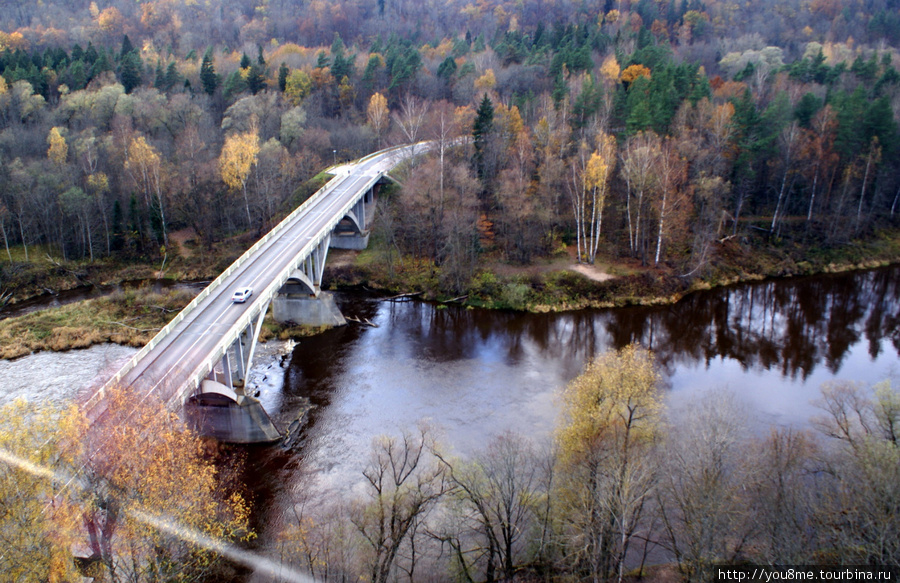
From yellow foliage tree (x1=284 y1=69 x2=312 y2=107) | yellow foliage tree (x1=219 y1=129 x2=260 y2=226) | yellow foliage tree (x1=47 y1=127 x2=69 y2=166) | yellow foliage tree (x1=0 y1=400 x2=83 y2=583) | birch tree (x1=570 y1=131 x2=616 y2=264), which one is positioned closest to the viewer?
yellow foliage tree (x1=0 y1=400 x2=83 y2=583)

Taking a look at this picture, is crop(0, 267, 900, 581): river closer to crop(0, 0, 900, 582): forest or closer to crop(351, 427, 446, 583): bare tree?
crop(351, 427, 446, 583): bare tree

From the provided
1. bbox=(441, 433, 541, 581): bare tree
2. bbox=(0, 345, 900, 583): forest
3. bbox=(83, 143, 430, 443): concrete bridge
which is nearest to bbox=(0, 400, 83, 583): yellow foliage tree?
bbox=(0, 345, 900, 583): forest

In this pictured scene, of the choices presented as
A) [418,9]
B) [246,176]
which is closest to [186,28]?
[418,9]

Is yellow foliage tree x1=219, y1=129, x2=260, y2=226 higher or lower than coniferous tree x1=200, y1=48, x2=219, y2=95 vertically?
lower

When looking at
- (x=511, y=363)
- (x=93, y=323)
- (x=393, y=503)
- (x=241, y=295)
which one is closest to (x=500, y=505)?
(x=393, y=503)

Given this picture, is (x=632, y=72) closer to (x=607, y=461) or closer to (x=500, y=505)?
(x=607, y=461)

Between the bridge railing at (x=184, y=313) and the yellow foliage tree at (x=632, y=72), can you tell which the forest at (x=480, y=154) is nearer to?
the yellow foliage tree at (x=632, y=72)

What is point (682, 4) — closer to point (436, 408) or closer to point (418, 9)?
point (418, 9)
